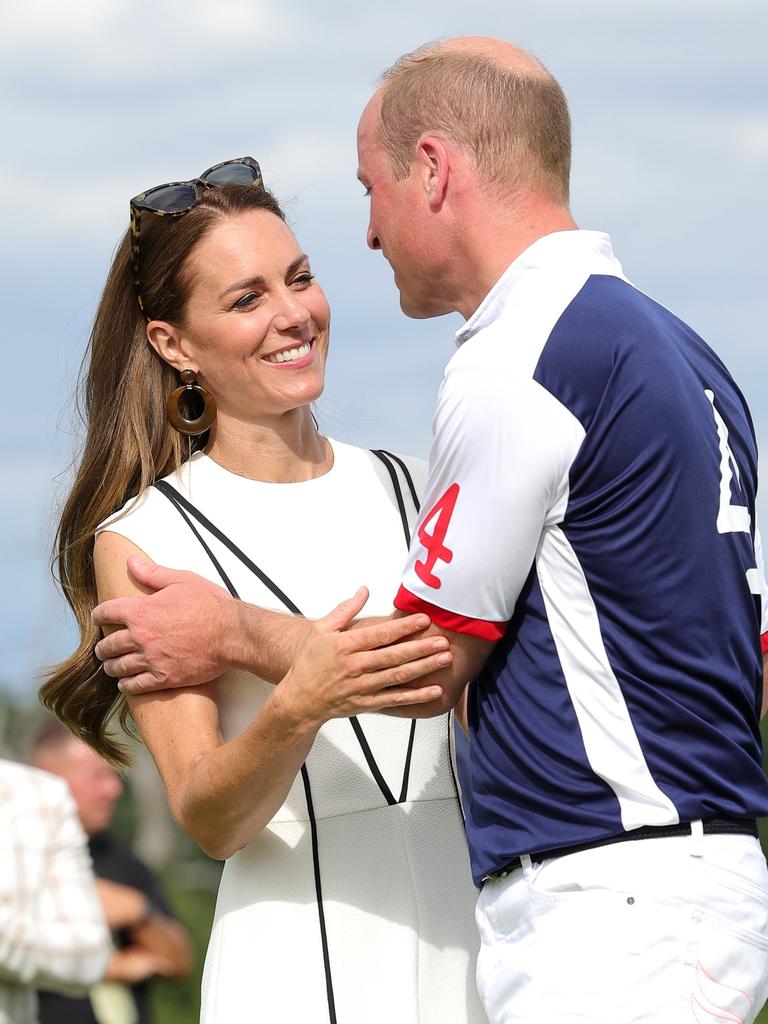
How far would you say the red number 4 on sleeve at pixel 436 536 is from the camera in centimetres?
239

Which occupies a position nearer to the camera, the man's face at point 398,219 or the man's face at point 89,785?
the man's face at point 398,219

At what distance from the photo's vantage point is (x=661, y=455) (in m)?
→ 2.36

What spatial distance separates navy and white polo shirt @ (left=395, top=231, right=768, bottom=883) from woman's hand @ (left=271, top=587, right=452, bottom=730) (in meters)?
0.06

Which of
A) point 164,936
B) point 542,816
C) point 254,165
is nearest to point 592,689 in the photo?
point 542,816

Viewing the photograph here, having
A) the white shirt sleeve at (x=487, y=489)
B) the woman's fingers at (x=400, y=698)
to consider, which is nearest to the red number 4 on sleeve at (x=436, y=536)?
the white shirt sleeve at (x=487, y=489)

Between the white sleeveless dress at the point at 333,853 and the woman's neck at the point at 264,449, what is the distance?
9 cm

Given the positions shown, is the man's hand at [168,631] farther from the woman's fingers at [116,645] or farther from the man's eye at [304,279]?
the man's eye at [304,279]

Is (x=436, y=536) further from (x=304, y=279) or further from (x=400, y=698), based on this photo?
(x=304, y=279)

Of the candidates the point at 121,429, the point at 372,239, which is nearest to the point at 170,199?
the point at 121,429

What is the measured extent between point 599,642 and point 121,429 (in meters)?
1.44

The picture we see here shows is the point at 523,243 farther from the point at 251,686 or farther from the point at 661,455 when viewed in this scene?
the point at 251,686

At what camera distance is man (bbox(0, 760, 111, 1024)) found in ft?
15.0

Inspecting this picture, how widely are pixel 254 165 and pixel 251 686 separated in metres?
1.26

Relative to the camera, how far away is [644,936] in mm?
2307
